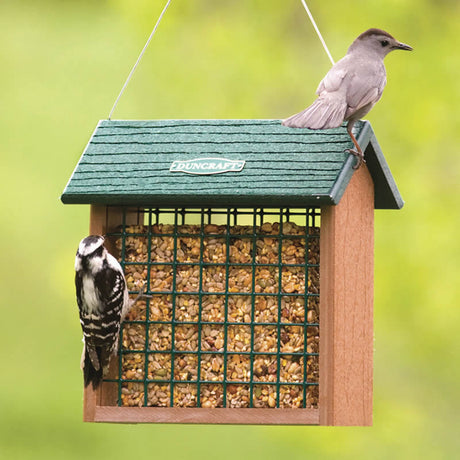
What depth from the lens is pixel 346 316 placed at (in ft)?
16.8

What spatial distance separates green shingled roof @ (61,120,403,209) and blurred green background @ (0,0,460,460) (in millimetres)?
4090

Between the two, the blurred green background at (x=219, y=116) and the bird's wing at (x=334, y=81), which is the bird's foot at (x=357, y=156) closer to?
the bird's wing at (x=334, y=81)

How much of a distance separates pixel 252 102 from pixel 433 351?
9.37 feet

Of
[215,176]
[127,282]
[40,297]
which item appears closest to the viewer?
[215,176]

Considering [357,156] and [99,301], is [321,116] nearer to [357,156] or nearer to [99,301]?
[357,156]

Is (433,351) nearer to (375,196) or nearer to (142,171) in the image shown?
(375,196)

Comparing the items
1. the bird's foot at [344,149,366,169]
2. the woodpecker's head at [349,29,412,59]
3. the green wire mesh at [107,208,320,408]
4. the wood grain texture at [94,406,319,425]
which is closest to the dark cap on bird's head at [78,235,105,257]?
the green wire mesh at [107,208,320,408]

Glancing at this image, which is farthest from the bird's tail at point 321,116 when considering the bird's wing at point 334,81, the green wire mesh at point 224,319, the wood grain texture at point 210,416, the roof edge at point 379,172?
the wood grain texture at point 210,416

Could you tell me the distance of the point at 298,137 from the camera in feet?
17.4

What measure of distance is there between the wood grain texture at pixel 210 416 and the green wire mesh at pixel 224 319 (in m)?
0.13

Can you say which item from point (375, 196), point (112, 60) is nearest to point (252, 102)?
point (112, 60)

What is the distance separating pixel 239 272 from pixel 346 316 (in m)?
0.60

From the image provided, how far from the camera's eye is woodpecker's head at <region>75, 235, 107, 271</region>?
17.2 feet

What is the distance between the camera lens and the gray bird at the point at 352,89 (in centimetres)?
482
